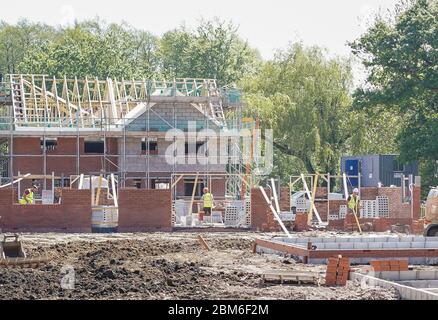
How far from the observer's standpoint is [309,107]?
67938mm

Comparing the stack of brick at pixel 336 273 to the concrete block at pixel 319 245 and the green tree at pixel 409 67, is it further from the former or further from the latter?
the green tree at pixel 409 67

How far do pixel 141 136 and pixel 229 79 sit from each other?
110 feet

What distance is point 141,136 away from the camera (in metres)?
58.8

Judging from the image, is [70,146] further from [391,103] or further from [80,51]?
[80,51]

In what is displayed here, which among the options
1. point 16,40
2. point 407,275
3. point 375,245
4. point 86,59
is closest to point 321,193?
point 375,245

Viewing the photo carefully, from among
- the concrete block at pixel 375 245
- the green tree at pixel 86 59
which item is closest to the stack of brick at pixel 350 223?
the concrete block at pixel 375 245

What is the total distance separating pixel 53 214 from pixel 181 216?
5.40m

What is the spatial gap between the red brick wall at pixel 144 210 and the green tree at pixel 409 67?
15.2 metres

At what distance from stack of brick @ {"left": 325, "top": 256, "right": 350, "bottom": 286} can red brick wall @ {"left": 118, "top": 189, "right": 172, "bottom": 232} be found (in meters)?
20.5

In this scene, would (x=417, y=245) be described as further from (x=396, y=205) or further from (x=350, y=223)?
(x=396, y=205)

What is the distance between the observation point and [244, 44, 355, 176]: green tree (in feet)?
222

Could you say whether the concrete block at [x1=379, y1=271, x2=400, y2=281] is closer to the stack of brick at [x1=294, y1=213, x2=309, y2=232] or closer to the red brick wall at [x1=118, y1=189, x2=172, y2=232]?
the stack of brick at [x1=294, y1=213, x2=309, y2=232]

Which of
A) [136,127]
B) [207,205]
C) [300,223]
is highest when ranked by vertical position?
[136,127]
